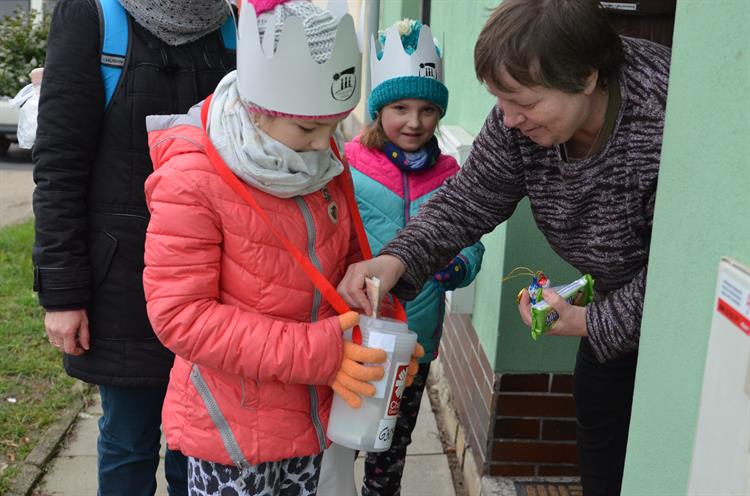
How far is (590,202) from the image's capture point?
77.0 inches

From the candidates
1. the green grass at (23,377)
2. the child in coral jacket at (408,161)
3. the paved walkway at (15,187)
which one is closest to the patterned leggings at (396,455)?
the child in coral jacket at (408,161)

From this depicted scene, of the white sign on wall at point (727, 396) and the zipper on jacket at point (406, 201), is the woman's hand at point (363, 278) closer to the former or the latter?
the zipper on jacket at point (406, 201)

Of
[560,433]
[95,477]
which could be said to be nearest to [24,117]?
[95,477]

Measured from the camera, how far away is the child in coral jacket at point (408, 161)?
109 inches

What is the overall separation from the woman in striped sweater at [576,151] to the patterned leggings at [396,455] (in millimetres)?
760

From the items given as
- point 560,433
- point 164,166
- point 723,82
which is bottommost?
point 560,433

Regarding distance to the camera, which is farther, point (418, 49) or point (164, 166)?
point (418, 49)

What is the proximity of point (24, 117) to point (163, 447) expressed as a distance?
1.93 metres

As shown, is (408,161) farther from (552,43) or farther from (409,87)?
(552,43)

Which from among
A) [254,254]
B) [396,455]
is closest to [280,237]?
[254,254]

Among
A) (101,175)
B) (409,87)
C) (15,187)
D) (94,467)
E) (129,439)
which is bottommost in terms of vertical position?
(94,467)

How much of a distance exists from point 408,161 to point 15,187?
329 inches

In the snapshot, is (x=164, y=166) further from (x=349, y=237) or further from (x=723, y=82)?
(x=723, y=82)

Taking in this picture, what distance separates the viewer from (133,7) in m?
2.22
